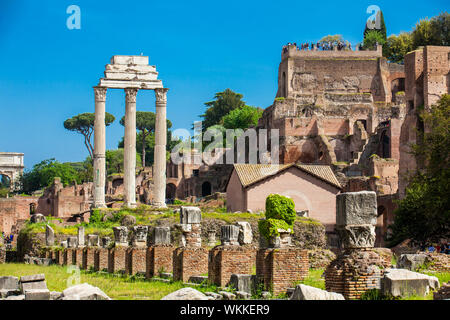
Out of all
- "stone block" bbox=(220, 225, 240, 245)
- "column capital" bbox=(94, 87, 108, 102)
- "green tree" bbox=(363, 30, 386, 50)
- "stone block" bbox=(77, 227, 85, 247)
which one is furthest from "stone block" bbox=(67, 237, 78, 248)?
"green tree" bbox=(363, 30, 386, 50)

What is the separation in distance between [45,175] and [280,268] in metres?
82.6

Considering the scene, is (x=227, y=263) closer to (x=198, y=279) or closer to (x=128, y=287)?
(x=198, y=279)

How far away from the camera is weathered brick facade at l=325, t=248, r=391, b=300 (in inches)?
432

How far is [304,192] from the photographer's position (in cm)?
4188

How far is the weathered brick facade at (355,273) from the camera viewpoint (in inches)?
432

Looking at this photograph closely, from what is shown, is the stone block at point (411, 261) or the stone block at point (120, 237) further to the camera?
the stone block at point (120, 237)

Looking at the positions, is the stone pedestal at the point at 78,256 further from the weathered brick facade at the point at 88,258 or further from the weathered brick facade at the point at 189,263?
the weathered brick facade at the point at 189,263

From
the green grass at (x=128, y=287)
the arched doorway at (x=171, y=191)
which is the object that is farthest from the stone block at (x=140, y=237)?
the arched doorway at (x=171, y=191)

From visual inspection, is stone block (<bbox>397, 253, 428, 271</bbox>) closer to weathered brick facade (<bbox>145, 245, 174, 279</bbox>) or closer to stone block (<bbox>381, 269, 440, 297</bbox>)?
weathered brick facade (<bbox>145, 245, 174, 279</bbox>)

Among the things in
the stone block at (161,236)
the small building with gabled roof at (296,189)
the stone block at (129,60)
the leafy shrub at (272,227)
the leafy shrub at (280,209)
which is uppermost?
the stone block at (129,60)

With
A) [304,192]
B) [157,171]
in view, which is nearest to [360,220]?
[304,192]

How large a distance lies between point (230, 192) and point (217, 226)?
990cm

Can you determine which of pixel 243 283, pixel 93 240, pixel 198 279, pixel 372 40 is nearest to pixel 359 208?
pixel 243 283
